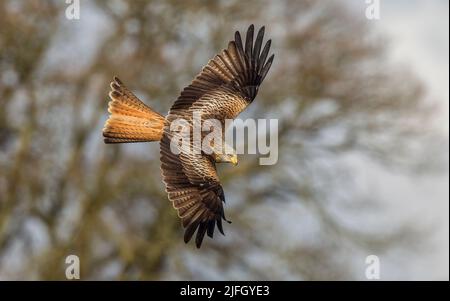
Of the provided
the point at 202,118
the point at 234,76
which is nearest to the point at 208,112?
the point at 202,118

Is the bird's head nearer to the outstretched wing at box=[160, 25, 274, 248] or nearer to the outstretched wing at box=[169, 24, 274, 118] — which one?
the outstretched wing at box=[160, 25, 274, 248]

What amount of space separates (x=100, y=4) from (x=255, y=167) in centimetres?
404

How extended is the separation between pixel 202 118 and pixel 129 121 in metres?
0.49

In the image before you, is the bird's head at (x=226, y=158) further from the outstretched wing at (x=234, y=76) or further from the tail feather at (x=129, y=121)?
the outstretched wing at (x=234, y=76)

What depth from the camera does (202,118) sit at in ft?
24.7

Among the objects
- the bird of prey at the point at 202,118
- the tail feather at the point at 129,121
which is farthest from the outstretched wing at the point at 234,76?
the tail feather at the point at 129,121

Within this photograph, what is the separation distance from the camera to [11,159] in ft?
72.0

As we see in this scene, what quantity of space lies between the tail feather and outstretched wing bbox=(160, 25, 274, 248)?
0.10 metres

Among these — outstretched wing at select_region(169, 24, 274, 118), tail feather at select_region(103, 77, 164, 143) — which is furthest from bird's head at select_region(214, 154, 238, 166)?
outstretched wing at select_region(169, 24, 274, 118)

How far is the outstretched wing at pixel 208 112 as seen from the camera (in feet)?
24.3

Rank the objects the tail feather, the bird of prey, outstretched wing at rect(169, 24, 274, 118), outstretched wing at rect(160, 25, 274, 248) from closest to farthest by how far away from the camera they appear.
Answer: the tail feather
the bird of prey
outstretched wing at rect(160, 25, 274, 248)
outstretched wing at rect(169, 24, 274, 118)

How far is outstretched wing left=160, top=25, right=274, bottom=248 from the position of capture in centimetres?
741
